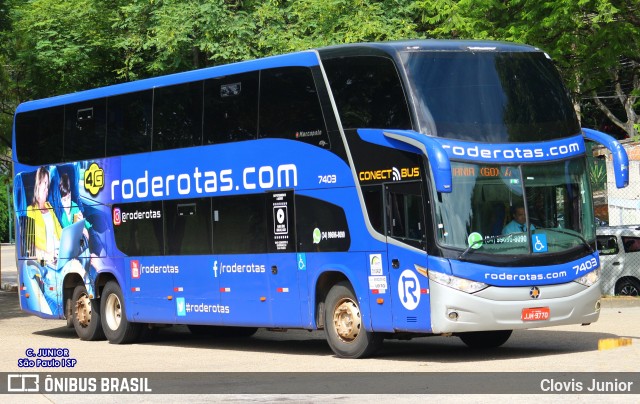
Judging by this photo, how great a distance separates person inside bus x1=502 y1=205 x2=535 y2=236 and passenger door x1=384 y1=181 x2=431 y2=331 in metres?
1.08

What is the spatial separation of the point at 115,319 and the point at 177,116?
3989 mm

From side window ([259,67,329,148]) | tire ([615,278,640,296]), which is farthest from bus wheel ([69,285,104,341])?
tire ([615,278,640,296])

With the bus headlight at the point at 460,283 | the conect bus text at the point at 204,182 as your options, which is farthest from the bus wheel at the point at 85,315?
the bus headlight at the point at 460,283

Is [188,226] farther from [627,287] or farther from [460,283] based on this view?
[627,287]

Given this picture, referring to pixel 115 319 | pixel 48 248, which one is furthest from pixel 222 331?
pixel 48 248

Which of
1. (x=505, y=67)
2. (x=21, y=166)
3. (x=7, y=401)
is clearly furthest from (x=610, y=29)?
(x=7, y=401)

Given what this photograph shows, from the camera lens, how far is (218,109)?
1964 centimetres

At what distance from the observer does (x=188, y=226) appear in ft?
66.8

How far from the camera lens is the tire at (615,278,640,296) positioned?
28.8 metres

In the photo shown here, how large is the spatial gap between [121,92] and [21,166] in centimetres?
349

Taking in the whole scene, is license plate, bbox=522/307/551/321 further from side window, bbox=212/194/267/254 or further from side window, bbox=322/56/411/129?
side window, bbox=212/194/267/254

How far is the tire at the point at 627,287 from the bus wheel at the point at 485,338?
11232mm

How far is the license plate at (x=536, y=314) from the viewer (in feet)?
52.2

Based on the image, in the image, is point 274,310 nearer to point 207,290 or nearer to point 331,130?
point 207,290
